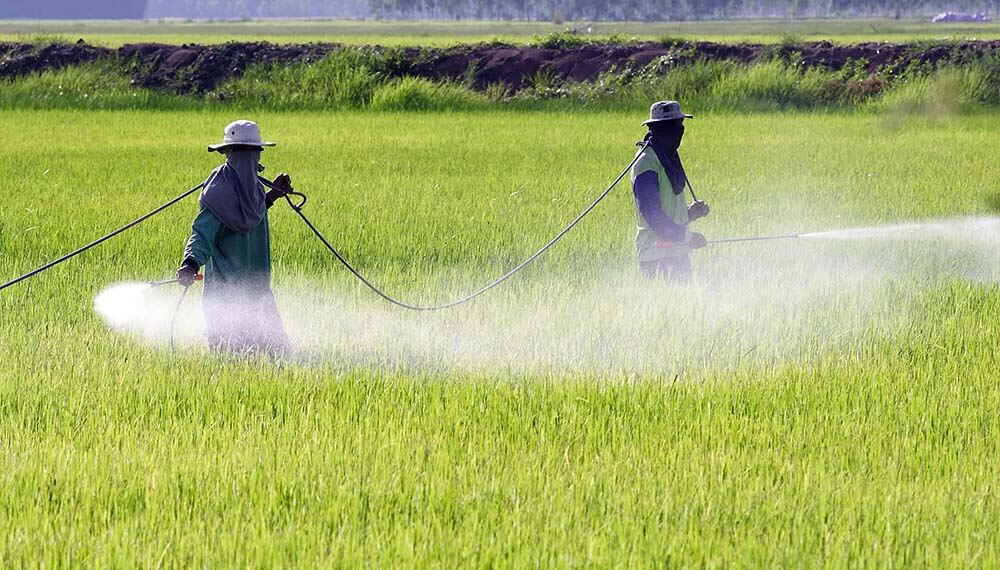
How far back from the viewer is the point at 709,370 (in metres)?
5.41

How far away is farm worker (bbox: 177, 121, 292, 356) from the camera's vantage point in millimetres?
5152

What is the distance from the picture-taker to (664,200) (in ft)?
21.7

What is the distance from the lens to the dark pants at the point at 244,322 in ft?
17.5

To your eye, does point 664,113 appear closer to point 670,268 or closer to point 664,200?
point 664,200

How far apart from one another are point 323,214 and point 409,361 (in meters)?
4.79

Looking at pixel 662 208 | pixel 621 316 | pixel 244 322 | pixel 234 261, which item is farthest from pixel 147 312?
pixel 662 208

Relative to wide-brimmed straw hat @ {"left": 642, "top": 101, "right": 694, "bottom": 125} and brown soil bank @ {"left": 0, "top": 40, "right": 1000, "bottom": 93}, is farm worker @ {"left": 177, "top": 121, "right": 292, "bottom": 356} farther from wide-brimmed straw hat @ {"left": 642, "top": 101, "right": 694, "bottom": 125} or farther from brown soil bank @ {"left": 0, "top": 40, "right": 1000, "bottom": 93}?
brown soil bank @ {"left": 0, "top": 40, "right": 1000, "bottom": 93}

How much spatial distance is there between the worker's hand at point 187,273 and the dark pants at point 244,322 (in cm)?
33

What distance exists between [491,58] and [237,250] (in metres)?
21.3

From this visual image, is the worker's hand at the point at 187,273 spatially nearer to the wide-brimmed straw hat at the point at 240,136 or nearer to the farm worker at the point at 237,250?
the farm worker at the point at 237,250

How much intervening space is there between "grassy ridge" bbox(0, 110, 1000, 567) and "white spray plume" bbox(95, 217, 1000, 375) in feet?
0.09

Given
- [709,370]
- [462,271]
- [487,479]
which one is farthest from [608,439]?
[462,271]

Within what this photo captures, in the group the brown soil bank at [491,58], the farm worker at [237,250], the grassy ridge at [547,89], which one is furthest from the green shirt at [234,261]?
the brown soil bank at [491,58]

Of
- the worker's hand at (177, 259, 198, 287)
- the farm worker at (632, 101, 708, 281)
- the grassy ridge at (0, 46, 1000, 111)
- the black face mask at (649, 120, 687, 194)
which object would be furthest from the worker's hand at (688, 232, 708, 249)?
the grassy ridge at (0, 46, 1000, 111)
